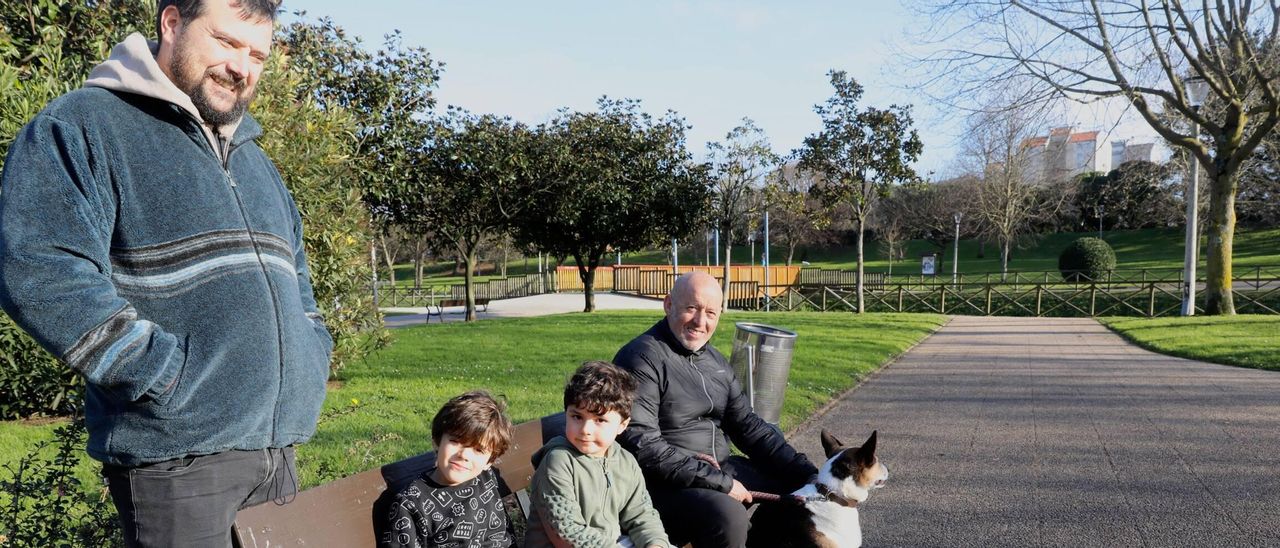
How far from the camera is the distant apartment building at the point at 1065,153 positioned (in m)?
22.3

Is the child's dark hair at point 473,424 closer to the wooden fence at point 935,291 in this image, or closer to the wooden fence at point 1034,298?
the wooden fence at point 935,291

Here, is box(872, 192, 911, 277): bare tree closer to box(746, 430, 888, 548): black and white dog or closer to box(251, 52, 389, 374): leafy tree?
box(251, 52, 389, 374): leafy tree

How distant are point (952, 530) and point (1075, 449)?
8.77 feet

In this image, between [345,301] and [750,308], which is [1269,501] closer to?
[345,301]

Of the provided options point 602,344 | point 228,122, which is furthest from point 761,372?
point 602,344

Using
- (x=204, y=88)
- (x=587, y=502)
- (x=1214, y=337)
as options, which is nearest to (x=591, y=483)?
(x=587, y=502)

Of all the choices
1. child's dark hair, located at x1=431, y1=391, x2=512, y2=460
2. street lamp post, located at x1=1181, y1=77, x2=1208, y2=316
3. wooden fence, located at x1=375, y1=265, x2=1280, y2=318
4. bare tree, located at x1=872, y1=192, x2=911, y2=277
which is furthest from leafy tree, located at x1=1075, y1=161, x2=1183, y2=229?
child's dark hair, located at x1=431, y1=391, x2=512, y2=460

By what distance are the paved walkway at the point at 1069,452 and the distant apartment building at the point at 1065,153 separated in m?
9.93

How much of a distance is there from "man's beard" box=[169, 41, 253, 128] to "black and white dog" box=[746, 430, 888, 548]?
274 centimetres

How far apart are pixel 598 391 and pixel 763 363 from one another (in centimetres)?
352

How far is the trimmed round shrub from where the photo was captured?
31172 millimetres

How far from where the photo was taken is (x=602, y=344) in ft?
43.1

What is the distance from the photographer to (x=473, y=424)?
268 cm

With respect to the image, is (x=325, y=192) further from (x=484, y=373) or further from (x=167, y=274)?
(x=167, y=274)
